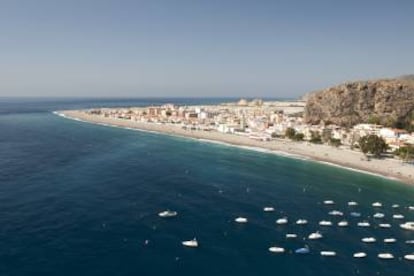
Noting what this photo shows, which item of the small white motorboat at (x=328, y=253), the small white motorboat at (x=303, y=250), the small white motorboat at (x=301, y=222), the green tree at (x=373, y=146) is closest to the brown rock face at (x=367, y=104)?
the green tree at (x=373, y=146)

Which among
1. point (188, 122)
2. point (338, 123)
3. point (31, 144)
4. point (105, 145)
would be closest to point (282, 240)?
point (105, 145)

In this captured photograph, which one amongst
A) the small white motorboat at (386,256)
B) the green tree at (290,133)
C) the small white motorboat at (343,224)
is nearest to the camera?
the small white motorboat at (386,256)

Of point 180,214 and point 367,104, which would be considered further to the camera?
point 367,104

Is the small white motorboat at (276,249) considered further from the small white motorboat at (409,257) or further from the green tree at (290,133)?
the green tree at (290,133)

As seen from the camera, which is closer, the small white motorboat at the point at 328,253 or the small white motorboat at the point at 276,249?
the small white motorboat at the point at 328,253

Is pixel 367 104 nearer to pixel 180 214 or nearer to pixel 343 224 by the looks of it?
pixel 343 224

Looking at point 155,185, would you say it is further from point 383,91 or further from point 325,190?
point 383,91

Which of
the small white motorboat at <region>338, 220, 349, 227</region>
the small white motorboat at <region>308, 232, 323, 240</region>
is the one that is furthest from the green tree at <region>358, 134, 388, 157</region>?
the small white motorboat at <region>308, 232, 323, 240</region>

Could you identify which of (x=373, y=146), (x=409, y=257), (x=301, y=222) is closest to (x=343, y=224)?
(x=301, y=222)
